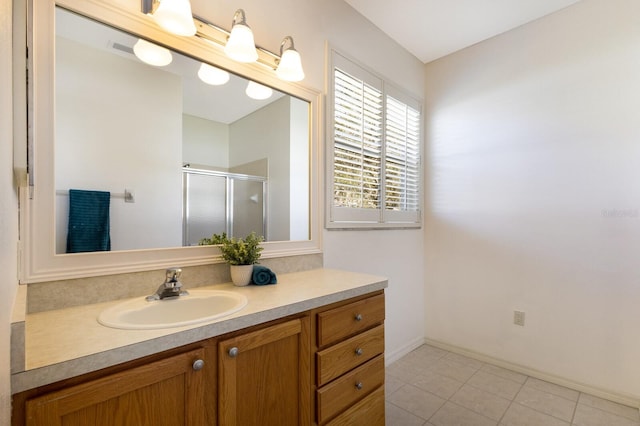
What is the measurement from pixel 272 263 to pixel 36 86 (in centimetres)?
115

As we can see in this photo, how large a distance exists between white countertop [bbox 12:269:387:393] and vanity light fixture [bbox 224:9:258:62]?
42.4 inches

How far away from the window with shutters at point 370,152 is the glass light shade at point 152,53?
99cm

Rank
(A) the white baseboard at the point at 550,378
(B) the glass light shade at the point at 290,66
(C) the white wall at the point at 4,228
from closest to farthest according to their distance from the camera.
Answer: (C) the white wall at the point at 4,228
(B) the glass light shade at the point at 290,66
(A) the white baseboard at the point at 550,378

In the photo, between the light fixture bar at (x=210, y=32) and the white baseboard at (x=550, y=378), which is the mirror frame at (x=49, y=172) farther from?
the white baseboard at (x=550, y=378)

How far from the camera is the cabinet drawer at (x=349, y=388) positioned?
1171mm

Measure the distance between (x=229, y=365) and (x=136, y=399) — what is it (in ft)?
0.80

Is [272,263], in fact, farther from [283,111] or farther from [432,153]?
[432,153]

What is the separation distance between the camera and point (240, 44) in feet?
4.43

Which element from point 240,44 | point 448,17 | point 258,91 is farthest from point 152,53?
point 448,17

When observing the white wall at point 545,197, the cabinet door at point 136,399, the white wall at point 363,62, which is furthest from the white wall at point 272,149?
the white wall at point 545,197

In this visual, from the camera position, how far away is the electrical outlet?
2.26 meters

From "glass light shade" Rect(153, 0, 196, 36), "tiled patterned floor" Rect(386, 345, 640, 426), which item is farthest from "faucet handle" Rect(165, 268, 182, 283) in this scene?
"tiled patterned floor" Rect(386, 345, 640, 426)

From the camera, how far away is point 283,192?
1.72 meters

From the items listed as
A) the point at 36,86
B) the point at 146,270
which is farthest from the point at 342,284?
the point at 36,86
